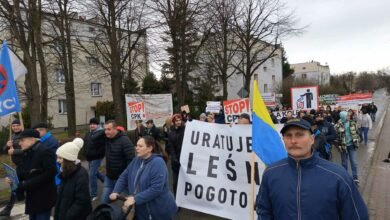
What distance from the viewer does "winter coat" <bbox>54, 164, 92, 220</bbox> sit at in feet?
13.4

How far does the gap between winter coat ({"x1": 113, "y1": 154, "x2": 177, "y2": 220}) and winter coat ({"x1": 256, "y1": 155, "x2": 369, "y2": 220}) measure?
167cm

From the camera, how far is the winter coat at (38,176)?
4.82m

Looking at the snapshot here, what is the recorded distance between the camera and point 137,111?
49.9 feet

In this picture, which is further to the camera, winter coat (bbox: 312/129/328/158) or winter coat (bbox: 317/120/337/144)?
winter coat (bbox: 317/120/337/144)

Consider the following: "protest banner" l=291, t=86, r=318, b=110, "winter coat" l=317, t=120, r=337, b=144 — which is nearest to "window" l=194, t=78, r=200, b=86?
"protest banner" l=291, t=86, r=318, b=110

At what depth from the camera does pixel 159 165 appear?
4.20m

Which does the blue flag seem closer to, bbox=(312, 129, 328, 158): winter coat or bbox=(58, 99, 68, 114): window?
bbox=(312, 129, 328, 158): winter coat

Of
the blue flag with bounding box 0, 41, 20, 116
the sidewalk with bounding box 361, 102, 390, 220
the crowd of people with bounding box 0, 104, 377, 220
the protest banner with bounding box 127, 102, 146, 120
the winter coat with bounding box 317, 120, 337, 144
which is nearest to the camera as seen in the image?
the crowd of people with bounding box 0, 104, 377, 220

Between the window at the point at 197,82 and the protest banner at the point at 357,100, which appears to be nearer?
the protest banner at the point at 357,100

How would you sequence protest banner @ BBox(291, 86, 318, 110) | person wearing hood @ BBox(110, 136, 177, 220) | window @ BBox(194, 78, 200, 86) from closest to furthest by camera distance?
person wearing hood @ BBox(110, 136, 177, 220) < protest banner @ BBox(291, 86, 318, 110) < window @ BBox(194, 78, 200, 86)

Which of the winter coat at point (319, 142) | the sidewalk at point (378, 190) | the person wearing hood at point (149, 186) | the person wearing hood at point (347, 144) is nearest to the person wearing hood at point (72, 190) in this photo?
the person wearing hood at point (149, 186)

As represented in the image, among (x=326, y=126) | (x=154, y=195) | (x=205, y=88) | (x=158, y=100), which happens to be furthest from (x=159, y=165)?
(x=205, y=88)

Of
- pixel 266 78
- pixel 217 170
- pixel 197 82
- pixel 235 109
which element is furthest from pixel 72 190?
pixel 266 78

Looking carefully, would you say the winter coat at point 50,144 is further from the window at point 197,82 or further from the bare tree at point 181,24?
the window at point 197,82
